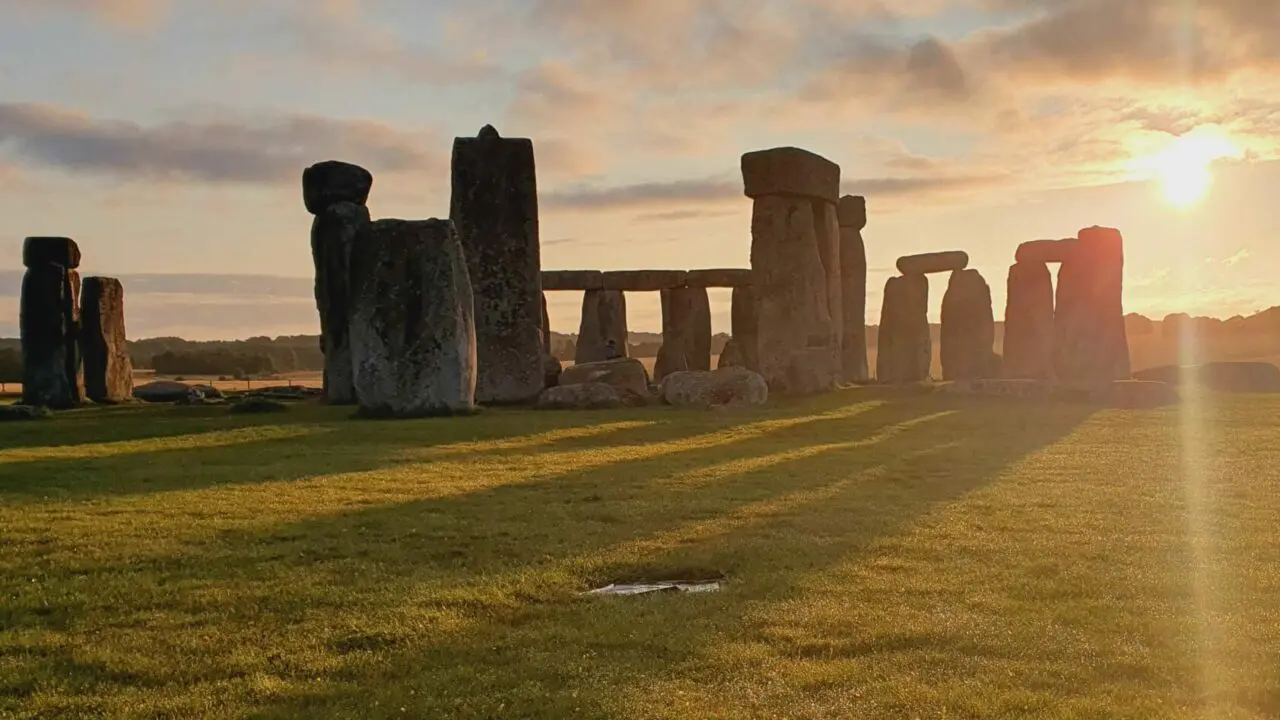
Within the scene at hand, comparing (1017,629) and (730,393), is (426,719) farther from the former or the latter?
(730,393)

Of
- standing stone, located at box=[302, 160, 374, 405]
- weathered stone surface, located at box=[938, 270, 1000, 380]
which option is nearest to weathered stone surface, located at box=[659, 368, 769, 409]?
standing stone, located at box=[302, 160, 374, 405]

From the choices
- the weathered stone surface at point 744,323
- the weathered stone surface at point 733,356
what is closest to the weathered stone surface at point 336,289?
the weathered stone surface at point 744,323

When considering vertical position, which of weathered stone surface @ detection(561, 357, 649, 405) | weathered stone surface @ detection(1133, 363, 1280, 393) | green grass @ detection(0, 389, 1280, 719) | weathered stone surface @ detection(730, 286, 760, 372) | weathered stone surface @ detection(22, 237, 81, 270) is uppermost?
weathered stone surface @ detection(22, 237, 81, 270)

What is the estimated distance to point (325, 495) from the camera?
27.3ft

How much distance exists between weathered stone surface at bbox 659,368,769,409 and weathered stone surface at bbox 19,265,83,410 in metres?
11.0

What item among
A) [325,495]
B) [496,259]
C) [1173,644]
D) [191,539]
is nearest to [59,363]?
[496,259]

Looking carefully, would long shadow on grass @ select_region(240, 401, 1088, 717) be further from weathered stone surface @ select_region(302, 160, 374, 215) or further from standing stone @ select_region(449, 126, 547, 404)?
weathered stone surface @ select_region(302, 160, 374, 215)

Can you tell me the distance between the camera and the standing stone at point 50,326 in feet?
65.3

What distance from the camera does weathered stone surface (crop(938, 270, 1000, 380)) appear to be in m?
28.7

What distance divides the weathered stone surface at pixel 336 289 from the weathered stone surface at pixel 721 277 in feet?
45.2

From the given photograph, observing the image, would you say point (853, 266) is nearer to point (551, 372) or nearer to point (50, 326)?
point (551, 372)

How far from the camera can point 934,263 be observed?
29.2m

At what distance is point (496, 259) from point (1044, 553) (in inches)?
490

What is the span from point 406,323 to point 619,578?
881 cm
